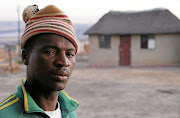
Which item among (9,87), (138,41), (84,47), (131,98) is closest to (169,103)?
(131,98)

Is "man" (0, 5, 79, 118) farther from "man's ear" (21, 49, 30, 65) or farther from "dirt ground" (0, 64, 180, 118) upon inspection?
"dirt ground" (0, 64, 180, 118)

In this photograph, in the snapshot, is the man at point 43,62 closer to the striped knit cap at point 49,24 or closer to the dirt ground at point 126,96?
the striped knit cap at point 49,24

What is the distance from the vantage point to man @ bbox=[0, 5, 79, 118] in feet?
4.43

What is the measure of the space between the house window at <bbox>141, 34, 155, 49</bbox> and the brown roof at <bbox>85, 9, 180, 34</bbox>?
0.55 m

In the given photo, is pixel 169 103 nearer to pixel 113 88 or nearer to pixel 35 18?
pixel 113 88

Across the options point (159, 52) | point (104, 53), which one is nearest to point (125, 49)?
point (104, 53)

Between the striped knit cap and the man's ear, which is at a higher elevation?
the striped knit cap

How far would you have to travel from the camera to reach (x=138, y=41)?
17.4 m

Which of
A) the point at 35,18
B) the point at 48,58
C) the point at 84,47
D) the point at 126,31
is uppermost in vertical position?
the point at 35,18

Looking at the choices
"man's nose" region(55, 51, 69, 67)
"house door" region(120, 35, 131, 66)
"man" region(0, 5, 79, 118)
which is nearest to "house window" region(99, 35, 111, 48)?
"house door" region(120, 35, 131, 66)

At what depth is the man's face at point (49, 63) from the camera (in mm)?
1349

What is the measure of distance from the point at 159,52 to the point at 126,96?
9094mm

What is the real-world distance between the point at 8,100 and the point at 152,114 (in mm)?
6009

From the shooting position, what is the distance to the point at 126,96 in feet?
29.0
